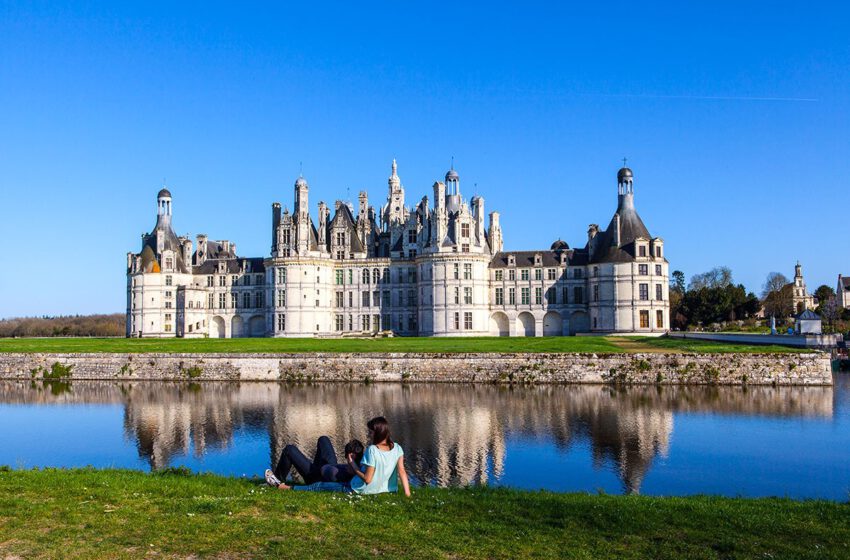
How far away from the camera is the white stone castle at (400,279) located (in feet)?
218

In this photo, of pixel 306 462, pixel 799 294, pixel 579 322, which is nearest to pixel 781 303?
pixel 799 294

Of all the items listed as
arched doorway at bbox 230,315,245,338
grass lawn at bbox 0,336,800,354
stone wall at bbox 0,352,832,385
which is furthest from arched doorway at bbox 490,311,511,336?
stone wall at bbox 0,352,832,385

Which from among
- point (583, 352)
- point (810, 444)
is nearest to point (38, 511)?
point (810, 444)

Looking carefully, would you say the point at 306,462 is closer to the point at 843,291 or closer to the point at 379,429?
the point at 379,429

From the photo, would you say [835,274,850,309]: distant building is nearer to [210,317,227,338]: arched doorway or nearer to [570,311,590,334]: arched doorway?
[570,311,590,334]: arched doorway

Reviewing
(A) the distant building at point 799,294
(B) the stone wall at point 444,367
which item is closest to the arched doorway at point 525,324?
(B) the stone wall at point 444,367

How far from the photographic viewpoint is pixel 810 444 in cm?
2419

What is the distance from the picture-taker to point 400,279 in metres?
73.1

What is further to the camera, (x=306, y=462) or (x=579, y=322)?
(x=579, y=322)

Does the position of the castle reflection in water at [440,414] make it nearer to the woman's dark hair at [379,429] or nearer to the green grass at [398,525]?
the green grass at [398,525]

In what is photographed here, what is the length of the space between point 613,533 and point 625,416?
798 inches

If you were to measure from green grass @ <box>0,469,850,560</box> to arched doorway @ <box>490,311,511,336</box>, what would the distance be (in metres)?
57.6

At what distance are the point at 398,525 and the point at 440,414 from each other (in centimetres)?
2048

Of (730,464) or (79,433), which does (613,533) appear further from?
(79,433)
